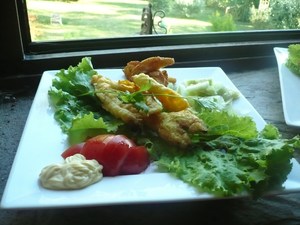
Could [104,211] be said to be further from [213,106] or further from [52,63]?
[52,63]

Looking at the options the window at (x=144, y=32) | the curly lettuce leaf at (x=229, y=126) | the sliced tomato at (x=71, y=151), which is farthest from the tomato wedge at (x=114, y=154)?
the window at (x=144, y=32)

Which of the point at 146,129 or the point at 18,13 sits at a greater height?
the point at 18,13

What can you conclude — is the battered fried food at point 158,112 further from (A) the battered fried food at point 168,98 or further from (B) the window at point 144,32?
(B) the window at point 144,32

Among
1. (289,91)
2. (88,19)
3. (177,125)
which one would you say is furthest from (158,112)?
(88,19)

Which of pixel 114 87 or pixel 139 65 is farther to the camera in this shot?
pixel 139 65

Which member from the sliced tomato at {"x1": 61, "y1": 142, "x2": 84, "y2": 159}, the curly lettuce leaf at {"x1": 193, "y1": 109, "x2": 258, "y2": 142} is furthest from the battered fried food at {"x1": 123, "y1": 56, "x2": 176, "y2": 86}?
the sliced tomato at {"x1": 61, "y1": 142, "x2": 84, "y2": 159}

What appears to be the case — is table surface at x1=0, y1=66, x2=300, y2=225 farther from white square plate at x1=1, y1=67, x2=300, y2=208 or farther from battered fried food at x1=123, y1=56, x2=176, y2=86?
battered fried food at x1=123, y1=56, x2=176, y2=86

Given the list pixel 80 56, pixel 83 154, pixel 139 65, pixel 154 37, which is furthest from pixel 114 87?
pixel 154 37

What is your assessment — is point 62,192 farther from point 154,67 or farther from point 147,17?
point 147,17
